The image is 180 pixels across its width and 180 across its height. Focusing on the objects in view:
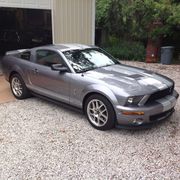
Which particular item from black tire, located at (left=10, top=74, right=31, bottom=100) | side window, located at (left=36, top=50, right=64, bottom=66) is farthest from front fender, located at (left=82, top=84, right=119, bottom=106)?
black tire, located at (left=10, top=74, right=31, bottom=100)

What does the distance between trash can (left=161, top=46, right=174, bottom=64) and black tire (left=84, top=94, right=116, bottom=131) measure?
23.2 feet

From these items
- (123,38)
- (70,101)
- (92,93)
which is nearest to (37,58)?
(70,101)

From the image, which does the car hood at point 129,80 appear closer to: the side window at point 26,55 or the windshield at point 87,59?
the windshield at point 87,59

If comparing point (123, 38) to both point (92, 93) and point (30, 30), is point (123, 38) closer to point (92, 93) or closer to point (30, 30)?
point (30, 30)

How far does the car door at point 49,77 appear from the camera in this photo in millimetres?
5148

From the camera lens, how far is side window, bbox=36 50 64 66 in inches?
213

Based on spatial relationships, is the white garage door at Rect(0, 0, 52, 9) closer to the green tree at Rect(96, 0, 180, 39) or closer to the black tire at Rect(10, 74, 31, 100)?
the black tire at Rect(10, 74, 31, 100)

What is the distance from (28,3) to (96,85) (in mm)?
4910

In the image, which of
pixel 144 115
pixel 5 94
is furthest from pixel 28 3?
pixel 144 115

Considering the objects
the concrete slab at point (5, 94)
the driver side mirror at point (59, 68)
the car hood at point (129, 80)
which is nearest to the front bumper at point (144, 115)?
the car hood at point (129, 80)

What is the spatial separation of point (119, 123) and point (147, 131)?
0.57 m

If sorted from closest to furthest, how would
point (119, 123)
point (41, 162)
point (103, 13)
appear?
point (41, 162) < point (119, 123) < point (103, 13)

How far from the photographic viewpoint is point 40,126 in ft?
15.9

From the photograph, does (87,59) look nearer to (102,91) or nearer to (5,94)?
(102,91)
